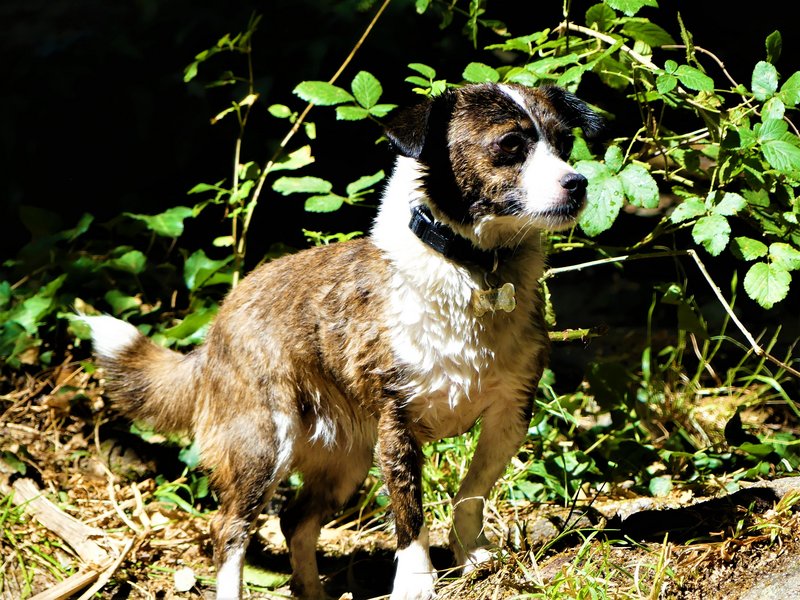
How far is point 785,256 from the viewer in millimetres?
3201

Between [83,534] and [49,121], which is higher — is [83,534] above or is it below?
below

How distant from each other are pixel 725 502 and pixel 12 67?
4.99 meters

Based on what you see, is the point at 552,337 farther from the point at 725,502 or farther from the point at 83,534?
the point at 83,534

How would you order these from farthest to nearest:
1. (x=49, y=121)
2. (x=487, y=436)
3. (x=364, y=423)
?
(x=49, y=121), (x=364, y=423), (x=487, y=436)

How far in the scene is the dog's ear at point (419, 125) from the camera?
118 inches

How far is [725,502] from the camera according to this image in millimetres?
3441

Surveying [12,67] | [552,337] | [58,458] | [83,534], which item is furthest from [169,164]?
[552,337]

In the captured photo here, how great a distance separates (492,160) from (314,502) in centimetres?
160

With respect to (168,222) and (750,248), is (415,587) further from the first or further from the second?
(168,222)

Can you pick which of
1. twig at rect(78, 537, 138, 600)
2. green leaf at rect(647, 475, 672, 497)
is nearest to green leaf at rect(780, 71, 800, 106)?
green leaf at rect(647, 475, 672, 497)

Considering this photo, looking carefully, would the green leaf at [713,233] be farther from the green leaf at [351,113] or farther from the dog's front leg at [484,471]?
the green leaf at [351,113]

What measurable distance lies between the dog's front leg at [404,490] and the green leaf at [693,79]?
55.2 inches

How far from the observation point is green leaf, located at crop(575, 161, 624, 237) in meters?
3.13

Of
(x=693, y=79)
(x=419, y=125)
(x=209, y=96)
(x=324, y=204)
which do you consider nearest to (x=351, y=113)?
(x=324, y=204)
